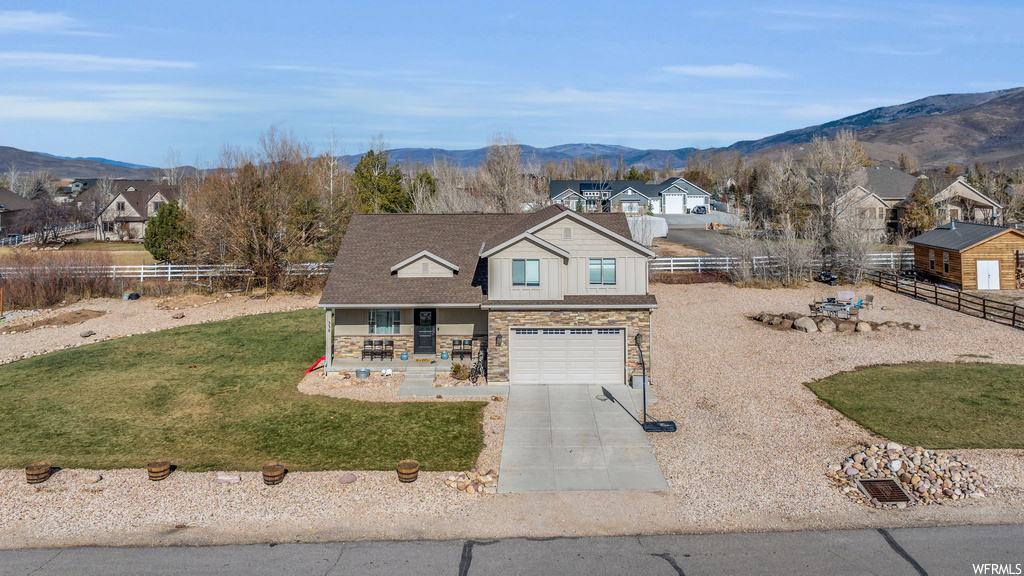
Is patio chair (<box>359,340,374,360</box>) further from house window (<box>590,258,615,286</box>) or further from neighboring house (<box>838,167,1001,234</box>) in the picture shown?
neighboring house (<box>838,167,1001,234</box>)

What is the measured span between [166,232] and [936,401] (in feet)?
150

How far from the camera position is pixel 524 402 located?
1962cm

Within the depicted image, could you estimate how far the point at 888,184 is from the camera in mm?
63031

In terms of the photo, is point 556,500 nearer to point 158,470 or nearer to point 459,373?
point 158,470

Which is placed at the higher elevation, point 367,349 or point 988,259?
point 988,259

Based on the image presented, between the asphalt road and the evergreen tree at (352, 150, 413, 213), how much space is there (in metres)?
45.8

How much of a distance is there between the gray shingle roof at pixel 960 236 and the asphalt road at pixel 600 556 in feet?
95.7

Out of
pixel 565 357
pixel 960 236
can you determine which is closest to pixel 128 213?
pixel 565 357

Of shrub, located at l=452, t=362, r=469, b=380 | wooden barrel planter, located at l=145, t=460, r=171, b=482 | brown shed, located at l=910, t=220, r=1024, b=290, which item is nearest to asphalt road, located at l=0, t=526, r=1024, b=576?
wooden barrel planter, located at l=145, t=460, r=171, b=482

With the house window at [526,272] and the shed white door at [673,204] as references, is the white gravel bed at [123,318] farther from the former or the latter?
the shed white door at [673,204]

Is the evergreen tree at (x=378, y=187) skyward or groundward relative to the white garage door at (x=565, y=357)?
skyward

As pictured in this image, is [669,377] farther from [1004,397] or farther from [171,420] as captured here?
[171,420]

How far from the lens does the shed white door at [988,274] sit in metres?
35.5

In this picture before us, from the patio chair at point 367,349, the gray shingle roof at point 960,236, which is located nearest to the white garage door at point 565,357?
the patio chair at point 367,349
